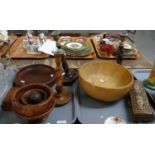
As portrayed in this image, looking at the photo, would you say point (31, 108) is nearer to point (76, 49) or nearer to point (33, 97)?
point (33, 97)

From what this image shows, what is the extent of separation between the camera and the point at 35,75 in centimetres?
91

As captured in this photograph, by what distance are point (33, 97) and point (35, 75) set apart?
0.97 ft

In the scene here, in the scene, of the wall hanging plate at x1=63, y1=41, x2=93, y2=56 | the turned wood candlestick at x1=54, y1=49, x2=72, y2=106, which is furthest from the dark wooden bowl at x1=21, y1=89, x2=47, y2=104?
the wall hanging plate at x1=63, y1=41, x2=93, y2=56

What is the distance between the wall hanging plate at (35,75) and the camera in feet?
2.77

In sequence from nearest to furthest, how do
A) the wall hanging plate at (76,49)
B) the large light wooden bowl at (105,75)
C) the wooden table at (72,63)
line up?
the large light wooden bowl at (105,75), the wooden table at (72,63), the wall hanging plate at (76,49)

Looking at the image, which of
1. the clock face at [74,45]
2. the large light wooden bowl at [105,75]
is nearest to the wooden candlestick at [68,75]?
the large light wooden bowl at [105,75]

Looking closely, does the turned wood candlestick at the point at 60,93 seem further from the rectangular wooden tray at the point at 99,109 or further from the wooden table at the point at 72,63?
the wooden table at the point at 72,63

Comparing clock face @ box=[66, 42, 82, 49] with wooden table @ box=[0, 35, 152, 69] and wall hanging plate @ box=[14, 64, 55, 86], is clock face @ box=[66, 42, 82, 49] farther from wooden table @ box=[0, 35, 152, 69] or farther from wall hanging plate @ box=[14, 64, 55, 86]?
wall hanging plate @ box=[14, 64, 55, 86]

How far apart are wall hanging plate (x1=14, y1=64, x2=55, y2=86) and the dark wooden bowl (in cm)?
17

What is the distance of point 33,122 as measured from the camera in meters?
0.63

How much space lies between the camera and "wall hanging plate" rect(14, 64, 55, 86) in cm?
84

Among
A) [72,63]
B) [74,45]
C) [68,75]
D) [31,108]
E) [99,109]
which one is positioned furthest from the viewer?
[74,45]

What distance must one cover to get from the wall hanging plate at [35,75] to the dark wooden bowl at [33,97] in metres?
0.17

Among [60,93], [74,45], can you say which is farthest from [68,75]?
[74,45]
